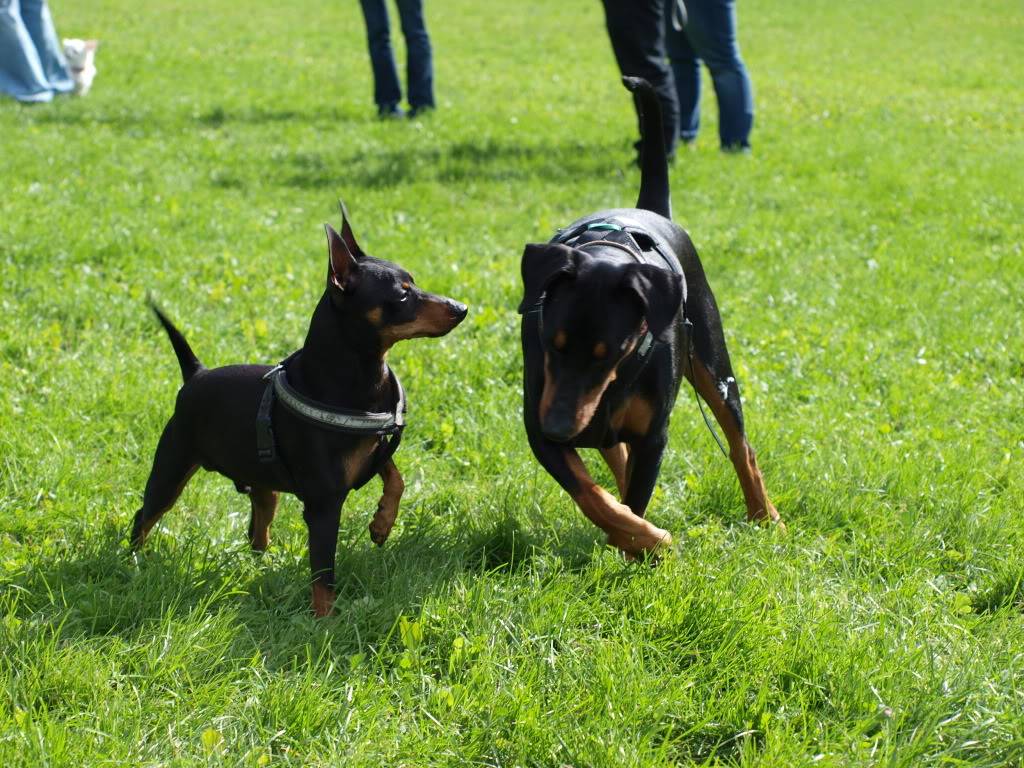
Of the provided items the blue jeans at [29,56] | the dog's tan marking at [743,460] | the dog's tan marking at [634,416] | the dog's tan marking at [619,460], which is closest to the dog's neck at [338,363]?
the dog's tan marking at [634,416]

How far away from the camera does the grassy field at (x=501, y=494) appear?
264 centimetres

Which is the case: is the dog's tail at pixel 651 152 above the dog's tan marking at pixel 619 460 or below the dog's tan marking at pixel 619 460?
above

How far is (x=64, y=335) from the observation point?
525cm

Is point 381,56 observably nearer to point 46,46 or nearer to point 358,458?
point 46,46

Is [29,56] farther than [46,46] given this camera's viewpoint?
No

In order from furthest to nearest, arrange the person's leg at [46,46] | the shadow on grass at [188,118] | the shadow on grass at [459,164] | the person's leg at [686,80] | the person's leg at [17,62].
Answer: the person's leg at [46,46]
the person's leg at [17,62]
the person's leg at [686,80]
the shadow on grass at [188,118]
the shadow on grass at [459,164]

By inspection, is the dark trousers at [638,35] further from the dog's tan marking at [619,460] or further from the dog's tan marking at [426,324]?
the dog's tan marking at [426,324]

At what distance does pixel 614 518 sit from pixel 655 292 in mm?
663

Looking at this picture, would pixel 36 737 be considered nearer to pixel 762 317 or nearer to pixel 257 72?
pixel 762 317

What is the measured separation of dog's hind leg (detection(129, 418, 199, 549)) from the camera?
3314mm

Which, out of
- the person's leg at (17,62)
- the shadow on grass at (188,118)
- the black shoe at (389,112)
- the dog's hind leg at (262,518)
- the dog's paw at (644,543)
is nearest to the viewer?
the dog's paw at (644,543)

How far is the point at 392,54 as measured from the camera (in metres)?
11.0

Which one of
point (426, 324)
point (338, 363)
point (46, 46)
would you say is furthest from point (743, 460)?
point (46, 46)

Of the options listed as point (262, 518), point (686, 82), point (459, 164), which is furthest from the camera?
point (686, 82)
